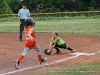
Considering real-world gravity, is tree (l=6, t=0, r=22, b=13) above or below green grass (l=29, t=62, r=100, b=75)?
below

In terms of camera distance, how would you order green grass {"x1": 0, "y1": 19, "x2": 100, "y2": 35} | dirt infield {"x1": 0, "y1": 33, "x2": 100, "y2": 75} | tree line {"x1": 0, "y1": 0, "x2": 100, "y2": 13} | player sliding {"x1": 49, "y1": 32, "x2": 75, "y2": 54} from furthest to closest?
tree line {"x1": 0, "y1": 0, "x2": 100, "y2": 13}
green grass {"x1": 0, "y1": 19, "x2": 100, "y2": 35}
player sliding {"x1": 49, "y1": 32, "x2": 75, "y2": 54}
dirt infield {"x1": 0, "y1": 33, "x2": 100, "y2": 75}

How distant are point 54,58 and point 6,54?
6.73 ft

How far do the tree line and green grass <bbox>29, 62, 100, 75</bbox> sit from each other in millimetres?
51372

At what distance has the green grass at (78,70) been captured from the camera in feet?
28.7

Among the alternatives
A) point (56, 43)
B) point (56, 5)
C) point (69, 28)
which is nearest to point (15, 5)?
point (56, 5)

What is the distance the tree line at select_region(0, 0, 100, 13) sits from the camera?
62.0 metres

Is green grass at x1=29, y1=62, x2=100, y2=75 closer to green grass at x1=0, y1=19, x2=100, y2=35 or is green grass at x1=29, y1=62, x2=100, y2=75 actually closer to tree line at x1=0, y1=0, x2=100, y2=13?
green grass at x1=0, y1=19, x2=100, y2=35

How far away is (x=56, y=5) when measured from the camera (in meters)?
64.2

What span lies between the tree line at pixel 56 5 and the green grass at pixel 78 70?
169ft

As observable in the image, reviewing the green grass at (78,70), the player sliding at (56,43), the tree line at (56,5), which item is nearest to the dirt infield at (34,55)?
the player sliding at (56,43)

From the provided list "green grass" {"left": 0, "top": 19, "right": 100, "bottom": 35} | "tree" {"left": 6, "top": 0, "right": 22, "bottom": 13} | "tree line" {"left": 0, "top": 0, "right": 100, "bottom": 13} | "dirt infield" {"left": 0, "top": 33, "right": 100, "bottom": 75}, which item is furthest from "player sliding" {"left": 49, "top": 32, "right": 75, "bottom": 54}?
"tree" {"left": 6, "top": 0, "right": 22, "bottom": 13}

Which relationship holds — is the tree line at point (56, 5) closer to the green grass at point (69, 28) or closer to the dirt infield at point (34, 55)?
the green grass at point (69, 28)

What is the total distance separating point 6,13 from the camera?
Answer: 4928 cm

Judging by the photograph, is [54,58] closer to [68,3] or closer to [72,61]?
[72,61]
